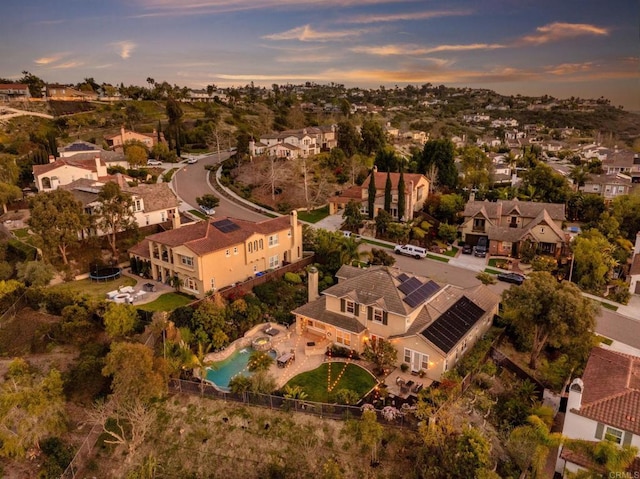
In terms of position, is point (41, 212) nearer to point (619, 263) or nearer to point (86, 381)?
point (86, 381)

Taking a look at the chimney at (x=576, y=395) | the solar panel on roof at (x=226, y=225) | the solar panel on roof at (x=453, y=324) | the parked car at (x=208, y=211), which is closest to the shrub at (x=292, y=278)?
the solar panel on roof at (x=226, y=225)

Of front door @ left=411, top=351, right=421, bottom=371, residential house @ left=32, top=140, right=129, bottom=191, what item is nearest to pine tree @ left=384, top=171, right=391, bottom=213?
front door @ left=411, top=351, right=421, bottom=371

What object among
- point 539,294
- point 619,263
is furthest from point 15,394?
point 619,263

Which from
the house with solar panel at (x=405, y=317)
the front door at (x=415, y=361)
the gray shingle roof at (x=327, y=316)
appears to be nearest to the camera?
the house with solar panel at (x=405, y=317)

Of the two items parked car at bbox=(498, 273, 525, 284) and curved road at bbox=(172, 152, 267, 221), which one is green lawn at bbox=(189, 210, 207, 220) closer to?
curved road at bbox=(172, 152, 267, 221)

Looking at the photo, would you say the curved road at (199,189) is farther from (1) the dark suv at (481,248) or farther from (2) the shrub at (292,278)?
(1) the dark suv at (481,248)

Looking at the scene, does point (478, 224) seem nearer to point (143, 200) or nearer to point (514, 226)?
point (514, 226)
